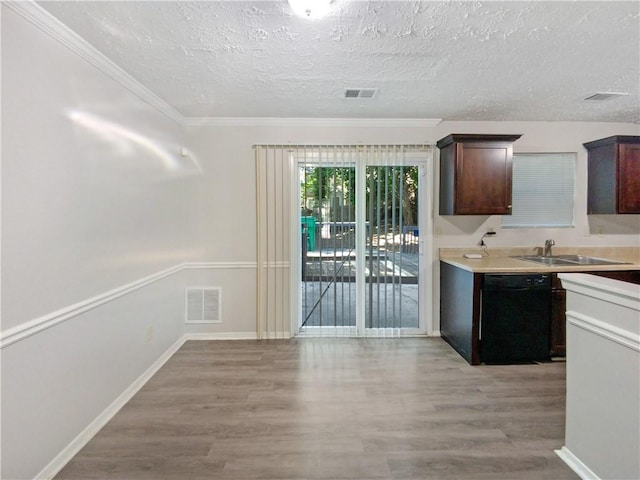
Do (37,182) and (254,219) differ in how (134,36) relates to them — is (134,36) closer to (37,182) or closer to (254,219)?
(37,182)

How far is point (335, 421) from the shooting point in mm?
2207

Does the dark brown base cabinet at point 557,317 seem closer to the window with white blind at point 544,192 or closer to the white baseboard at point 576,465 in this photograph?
the window with white blind at point 544,192

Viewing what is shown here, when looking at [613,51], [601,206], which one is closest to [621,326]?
[613,51]

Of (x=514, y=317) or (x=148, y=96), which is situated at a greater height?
(x=148, y=96)

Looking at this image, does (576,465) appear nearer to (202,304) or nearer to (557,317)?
(557,317)

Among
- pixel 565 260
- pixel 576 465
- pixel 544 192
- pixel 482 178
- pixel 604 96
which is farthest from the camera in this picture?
pixel 544 192

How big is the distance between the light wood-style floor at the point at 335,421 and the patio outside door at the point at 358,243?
60cm

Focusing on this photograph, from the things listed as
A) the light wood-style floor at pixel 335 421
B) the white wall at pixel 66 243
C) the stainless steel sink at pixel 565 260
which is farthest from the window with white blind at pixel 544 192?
the white wall at pixel 66 243

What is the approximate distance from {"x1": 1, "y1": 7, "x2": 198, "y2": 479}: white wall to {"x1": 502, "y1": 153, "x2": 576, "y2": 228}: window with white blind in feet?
12.7

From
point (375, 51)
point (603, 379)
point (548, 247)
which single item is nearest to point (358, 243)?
point (375, 51)

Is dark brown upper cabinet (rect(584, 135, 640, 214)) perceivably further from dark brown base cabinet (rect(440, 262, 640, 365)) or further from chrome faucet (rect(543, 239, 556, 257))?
dark brown base cabinet (rect(440, 262, 640, 365))

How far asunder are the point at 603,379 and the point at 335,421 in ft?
5.06

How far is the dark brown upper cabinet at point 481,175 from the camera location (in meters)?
3.37

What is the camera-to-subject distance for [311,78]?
8.41ft
